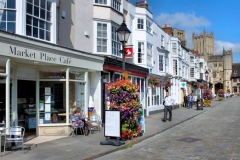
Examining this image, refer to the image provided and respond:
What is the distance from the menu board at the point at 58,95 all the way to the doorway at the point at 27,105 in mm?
953

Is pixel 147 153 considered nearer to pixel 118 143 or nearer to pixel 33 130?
pixel 118 143

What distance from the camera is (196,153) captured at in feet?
29.2

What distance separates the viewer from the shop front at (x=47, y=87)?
10711 mm

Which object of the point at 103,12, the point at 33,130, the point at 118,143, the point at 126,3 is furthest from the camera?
the point at 126,3

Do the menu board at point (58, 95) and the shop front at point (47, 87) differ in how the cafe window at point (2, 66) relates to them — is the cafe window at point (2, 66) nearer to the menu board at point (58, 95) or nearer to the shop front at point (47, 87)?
the shop front at point (47, 87)

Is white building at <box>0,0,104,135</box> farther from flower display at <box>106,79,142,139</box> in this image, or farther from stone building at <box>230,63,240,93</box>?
stone building at <box>230,63,240,93</box>

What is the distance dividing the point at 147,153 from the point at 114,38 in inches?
390

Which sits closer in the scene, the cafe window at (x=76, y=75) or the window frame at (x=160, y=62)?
the cafe window at (x=76, y=75)

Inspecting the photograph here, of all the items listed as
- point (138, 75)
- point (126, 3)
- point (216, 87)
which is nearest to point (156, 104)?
point (138, 75)

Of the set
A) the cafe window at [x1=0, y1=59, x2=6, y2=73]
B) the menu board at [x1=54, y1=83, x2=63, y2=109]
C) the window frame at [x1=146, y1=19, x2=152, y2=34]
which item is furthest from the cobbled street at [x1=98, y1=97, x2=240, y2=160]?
the window frame at [x1=146, y1=19, x2=152, y2=34]

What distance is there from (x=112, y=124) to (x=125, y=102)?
1138 mm

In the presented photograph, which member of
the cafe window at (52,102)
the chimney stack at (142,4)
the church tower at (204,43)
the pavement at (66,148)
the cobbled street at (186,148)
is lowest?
the cobbled street at (186,148)

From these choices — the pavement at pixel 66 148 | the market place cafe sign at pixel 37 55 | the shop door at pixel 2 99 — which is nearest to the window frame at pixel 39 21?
the market place cafe sign at pixel 37 55

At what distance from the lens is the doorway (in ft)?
38.6
